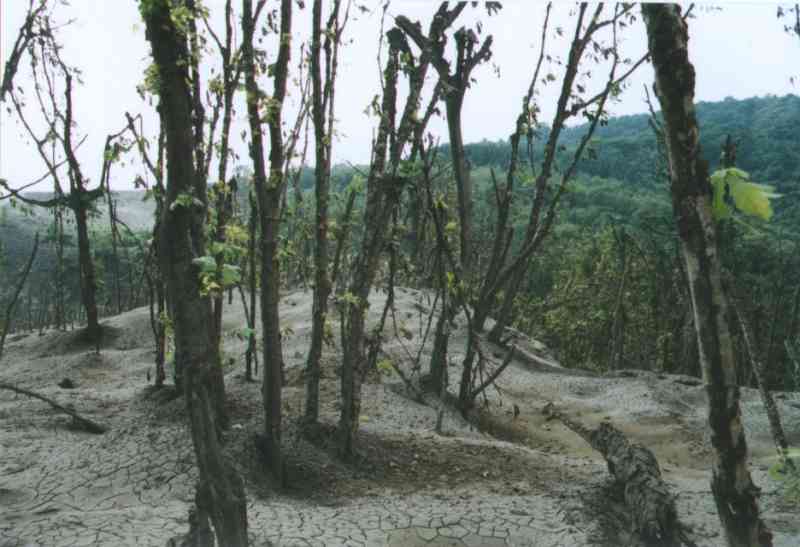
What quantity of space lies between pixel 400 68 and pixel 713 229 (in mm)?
3522

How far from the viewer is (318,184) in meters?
5.04


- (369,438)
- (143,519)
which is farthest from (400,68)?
(143,519)

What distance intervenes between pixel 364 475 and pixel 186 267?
297cm

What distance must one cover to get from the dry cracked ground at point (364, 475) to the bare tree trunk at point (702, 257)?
202 centimetres

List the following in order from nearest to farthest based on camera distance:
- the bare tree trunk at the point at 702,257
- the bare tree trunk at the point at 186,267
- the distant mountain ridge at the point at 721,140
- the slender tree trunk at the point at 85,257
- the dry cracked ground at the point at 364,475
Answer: the bare tree trunk at the point at 702,257, the bare tree trunk at the point at 186,267, the dry cracked ground at the point at 364,475, the slender tree trunk at the point at 85,257, the distant mountain ridge at the point at 721,140

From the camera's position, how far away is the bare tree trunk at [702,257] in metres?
2.12

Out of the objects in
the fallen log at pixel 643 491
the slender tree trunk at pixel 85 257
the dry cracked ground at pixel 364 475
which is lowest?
the dry cracked ground at pixel 364 475

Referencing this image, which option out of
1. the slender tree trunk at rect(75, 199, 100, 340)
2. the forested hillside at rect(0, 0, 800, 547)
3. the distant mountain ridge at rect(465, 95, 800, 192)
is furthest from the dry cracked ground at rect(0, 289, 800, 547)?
the distant mountain ridge at rect(465, 95, 800, 192)

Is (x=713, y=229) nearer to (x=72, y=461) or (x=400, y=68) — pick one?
(x=400, y=68)

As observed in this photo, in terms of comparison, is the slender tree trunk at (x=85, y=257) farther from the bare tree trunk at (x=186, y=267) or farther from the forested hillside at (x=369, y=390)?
the bare tree trunk at (x=186, y=267)

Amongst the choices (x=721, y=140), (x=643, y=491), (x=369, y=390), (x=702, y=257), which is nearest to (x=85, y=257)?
(x=369, y=390)

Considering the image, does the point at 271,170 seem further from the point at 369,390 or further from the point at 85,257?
the point at 85,257

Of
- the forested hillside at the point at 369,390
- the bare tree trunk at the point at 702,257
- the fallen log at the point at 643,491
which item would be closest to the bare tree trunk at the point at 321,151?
the forested hillside at the point at 369,390

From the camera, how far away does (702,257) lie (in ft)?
7.01
